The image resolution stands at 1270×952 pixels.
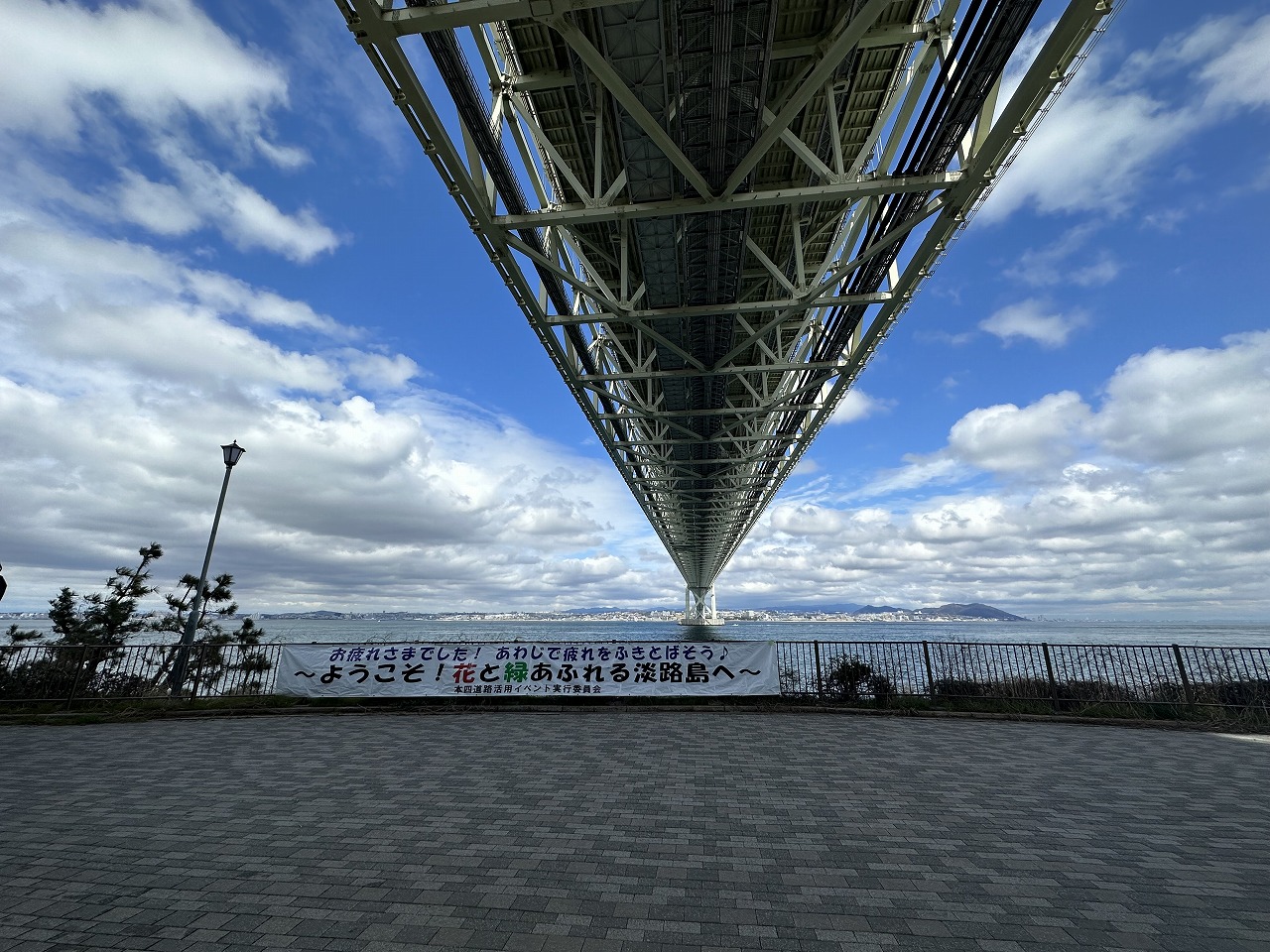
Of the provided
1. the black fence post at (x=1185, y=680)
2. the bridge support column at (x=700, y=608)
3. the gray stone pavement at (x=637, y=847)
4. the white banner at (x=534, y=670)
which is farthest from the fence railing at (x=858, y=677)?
the bridge support column at (x=700, y=608)

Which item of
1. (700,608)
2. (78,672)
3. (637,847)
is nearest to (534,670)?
(637,847)

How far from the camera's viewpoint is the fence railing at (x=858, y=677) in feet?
35.7

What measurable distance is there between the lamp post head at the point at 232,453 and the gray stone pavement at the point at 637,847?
6823 mm

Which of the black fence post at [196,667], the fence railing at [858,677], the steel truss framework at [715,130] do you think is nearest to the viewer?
the steel truss framework at [715,130]

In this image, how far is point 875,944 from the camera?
10.6 feet

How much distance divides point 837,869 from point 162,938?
4453 millimetres

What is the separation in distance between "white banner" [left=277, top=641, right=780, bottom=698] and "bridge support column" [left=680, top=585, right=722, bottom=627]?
79.8m

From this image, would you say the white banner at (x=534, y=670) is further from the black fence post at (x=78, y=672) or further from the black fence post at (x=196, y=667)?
the black fence post at (x=78, y=672)

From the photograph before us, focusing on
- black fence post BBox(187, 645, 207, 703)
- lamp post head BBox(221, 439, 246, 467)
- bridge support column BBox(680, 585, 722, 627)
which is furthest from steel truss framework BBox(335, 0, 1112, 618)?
bridge support column BBox(680, 585, 722, 627)

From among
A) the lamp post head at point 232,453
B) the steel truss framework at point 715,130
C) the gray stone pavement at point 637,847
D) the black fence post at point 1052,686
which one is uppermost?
the steel truss framework at point 715,130

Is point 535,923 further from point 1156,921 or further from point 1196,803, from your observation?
point 1196,803

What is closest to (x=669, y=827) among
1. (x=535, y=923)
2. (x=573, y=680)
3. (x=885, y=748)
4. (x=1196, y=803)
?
(x=535, y=923)

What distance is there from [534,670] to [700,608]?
271 ft

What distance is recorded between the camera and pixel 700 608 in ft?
300
